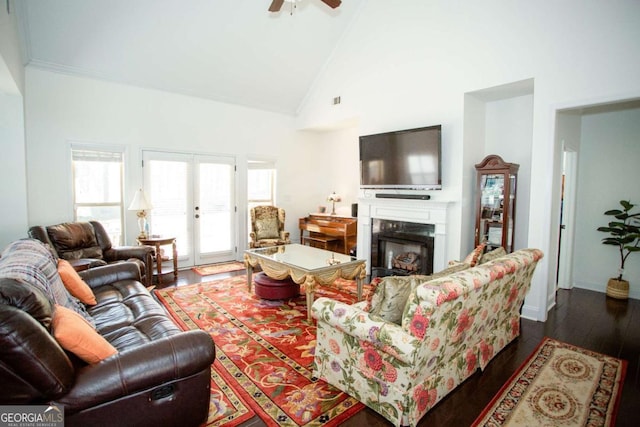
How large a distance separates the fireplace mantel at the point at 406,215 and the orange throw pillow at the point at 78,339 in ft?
13.3

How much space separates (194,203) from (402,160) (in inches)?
145

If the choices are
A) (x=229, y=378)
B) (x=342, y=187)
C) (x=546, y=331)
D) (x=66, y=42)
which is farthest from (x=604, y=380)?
(x=66, y=42)

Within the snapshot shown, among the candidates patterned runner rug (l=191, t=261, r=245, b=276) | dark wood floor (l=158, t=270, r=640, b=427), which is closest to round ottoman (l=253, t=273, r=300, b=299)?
dark wood floor (l=158, t=270, r=640, b=427)

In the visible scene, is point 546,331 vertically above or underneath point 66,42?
underneath

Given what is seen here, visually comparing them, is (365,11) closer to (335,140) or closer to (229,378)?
(335,140)

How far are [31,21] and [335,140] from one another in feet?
16.7

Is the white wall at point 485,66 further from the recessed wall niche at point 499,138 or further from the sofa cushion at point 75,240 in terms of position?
the sofa cushion at point 75,240

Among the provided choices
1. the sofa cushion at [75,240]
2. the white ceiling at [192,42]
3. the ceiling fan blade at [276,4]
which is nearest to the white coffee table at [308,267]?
the sofa cushion at [75,240]

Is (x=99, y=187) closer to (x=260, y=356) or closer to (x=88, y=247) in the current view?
(x=88, y=247)

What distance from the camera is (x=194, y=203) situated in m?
5.96

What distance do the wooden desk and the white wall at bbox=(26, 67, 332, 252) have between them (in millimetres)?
549

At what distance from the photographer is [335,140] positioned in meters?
7.29

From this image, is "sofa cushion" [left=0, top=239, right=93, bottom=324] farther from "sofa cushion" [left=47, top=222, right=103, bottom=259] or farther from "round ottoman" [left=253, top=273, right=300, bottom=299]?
"round ottoman" [left=253, top=273, right=300, bottom=299]

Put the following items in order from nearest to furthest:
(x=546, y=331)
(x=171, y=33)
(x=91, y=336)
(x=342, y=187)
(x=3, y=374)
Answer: (x=3, y=374) → (x=91, y=336) → (x=546, y=331) → (x=171, y=33) → (x=342, y=187)
